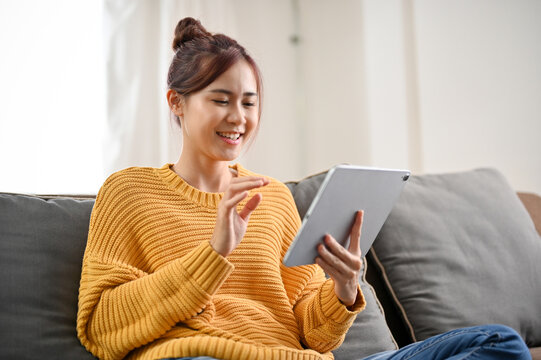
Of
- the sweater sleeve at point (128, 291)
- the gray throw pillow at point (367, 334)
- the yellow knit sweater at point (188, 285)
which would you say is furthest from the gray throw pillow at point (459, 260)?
the sweater sleeve at point (128, 291)

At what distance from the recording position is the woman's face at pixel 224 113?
47.9 inches

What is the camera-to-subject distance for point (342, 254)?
1070mm

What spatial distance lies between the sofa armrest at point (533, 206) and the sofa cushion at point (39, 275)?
1.51 metres

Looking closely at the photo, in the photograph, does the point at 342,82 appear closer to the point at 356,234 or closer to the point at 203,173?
the point at 203,173

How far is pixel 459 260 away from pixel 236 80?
2.91 ft

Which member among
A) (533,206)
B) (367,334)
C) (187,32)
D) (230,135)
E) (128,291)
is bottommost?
(367,334)

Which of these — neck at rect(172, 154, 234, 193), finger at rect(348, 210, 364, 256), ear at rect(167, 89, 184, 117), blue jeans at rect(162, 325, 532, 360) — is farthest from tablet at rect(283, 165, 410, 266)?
ear at rect(167, 89, 184, 117)

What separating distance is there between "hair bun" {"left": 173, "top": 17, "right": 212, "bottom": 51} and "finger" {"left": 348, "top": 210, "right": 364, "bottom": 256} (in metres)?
0.57

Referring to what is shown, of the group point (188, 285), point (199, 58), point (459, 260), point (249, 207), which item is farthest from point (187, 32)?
point (459, 260)

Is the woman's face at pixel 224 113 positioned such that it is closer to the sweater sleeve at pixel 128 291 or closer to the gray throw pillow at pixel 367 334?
the sweater sleeve at pixel 128 291

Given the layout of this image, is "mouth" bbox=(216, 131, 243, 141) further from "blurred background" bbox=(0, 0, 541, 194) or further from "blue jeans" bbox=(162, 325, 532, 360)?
"blurred background" bbox=(0, 0, 541, 194)

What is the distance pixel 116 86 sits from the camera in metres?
2.22

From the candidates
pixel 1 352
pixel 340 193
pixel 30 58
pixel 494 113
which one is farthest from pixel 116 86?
pixel 494 113

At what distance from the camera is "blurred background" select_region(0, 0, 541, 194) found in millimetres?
2209
